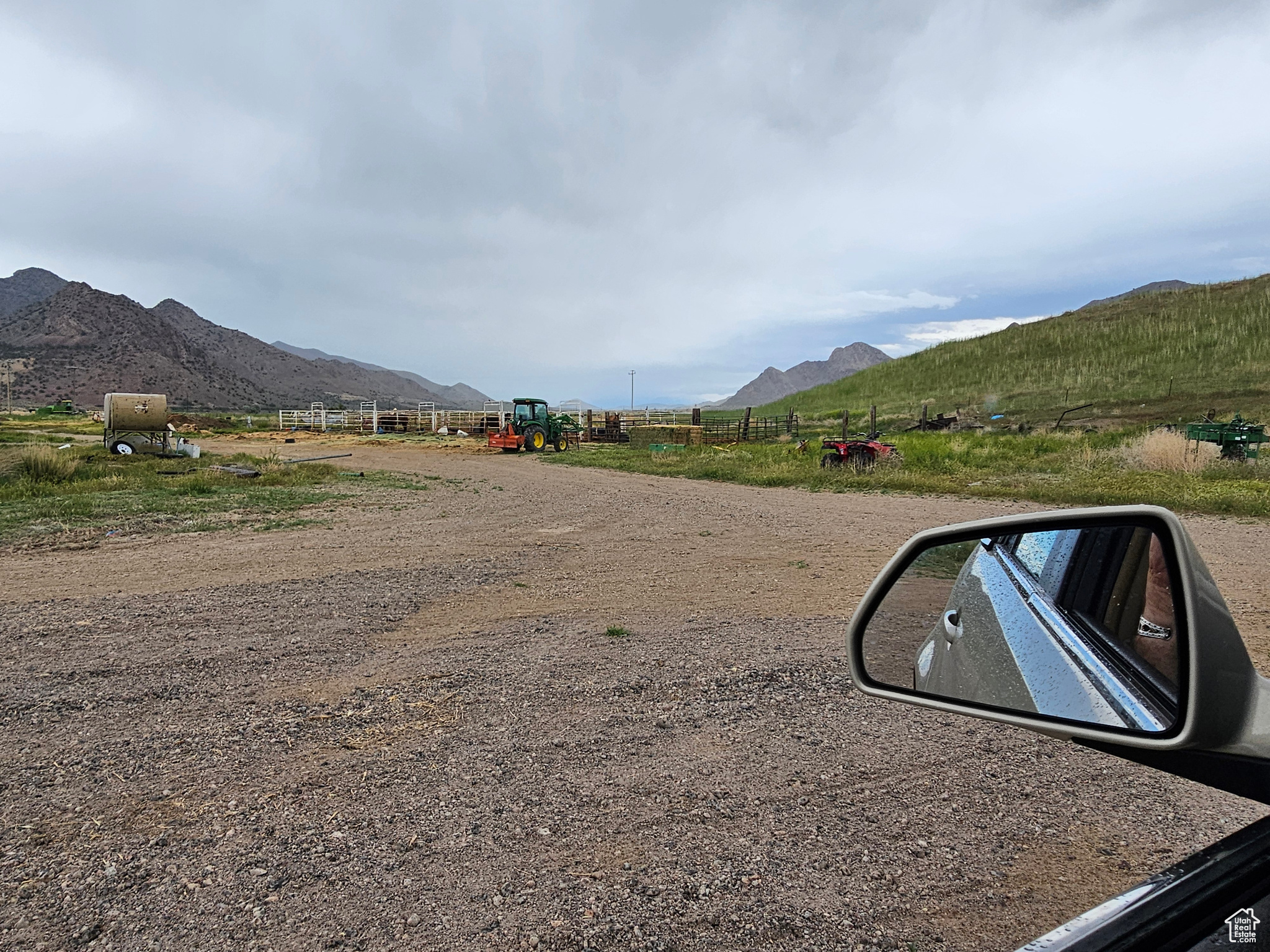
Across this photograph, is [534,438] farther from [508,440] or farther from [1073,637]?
[1073,637]

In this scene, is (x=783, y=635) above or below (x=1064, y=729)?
below

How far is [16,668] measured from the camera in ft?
14.6

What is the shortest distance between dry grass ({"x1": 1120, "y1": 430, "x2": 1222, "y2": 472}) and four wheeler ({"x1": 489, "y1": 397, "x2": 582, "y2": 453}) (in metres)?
21.4

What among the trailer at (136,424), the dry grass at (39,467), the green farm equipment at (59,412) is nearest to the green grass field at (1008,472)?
the trailer at (136,424)

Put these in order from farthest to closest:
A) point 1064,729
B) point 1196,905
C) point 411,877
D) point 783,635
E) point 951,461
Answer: point 951,461
point 783,635
point 411,877
point 1064,729
point 1196,905

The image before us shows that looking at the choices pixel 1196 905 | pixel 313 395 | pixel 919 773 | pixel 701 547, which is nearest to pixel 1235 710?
pixel 1196 905

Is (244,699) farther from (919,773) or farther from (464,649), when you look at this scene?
(919,773)

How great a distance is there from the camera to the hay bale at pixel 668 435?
32.6 meters

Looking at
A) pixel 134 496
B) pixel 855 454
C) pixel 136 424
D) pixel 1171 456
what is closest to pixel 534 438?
pixel 136 424

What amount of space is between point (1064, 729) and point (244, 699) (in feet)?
13.6

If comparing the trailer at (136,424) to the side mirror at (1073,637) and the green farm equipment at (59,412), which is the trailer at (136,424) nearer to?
the side mirror at (1073,637)

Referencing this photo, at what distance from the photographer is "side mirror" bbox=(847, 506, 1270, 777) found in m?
1.19

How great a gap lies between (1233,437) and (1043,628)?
2203 centimetres

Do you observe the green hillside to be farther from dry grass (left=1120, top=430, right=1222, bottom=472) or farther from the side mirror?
the side mirror
